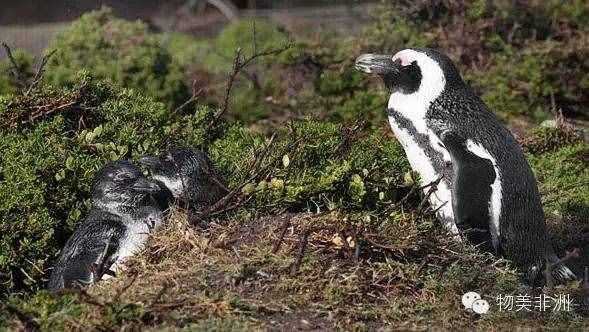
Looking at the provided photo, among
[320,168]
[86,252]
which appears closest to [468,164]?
[320,168]

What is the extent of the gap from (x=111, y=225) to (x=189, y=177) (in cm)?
38

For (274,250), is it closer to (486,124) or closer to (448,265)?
(448,265)

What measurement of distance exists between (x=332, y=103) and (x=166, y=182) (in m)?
3.90

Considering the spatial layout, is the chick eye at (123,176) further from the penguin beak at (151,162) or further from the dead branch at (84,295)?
the dead branch at (84,295)

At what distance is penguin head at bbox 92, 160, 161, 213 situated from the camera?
4.55 m

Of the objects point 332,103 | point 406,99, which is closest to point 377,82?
point 332,103

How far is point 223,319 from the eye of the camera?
3.83 metres

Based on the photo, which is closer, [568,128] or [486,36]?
[568,128]

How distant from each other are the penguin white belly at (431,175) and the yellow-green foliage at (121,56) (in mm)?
3321

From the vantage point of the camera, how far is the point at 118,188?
14.9 feet

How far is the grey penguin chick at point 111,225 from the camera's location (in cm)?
439

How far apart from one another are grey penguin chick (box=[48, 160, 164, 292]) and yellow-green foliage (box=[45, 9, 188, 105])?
332 cm

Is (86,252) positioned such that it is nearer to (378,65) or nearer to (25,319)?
(25,319)

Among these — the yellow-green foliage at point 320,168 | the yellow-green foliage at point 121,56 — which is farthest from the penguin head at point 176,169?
the yellow-green foliage at point 121,56
